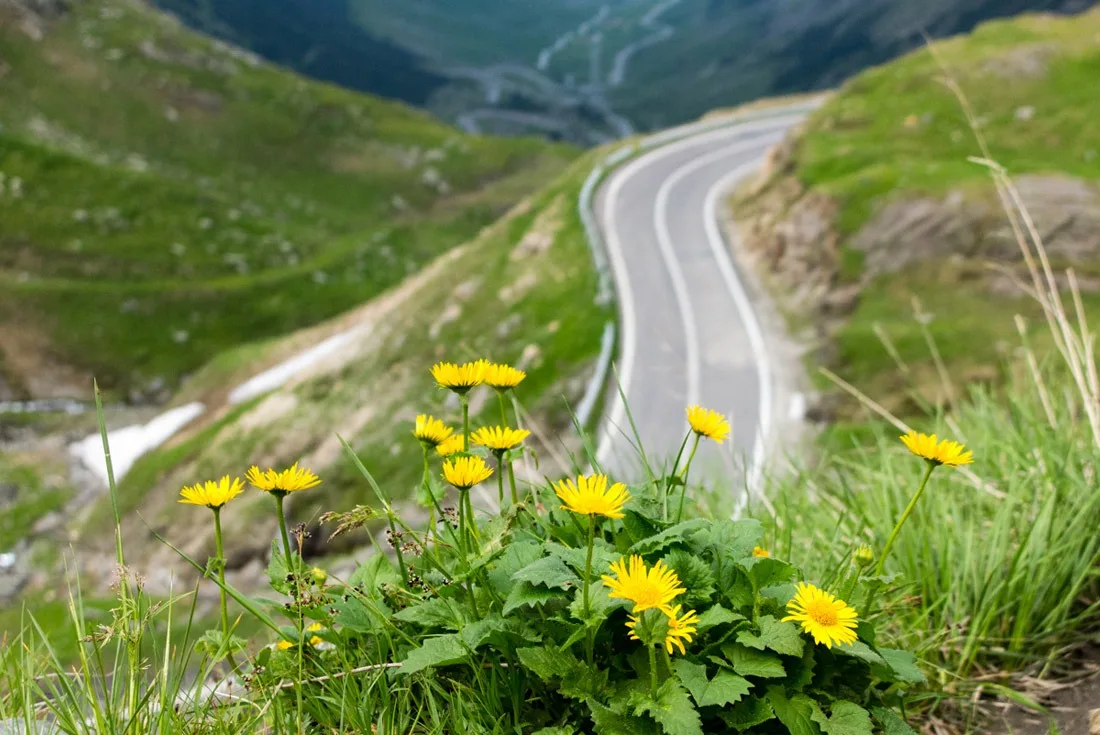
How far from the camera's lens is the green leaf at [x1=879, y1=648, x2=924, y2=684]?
2451 millimetres

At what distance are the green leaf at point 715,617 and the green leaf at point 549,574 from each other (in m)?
0.40

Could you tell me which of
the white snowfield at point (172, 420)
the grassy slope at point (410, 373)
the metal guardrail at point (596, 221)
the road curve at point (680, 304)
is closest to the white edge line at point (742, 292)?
the road curve at point (680, 304)

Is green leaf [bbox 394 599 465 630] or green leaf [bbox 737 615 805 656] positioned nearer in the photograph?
green leaf [bbox 737 615 805 656]

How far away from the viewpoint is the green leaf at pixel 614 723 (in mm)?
2299

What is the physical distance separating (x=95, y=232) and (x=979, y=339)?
283 feet

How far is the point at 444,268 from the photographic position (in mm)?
→ 43812

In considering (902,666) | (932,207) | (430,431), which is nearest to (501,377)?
(430,431)

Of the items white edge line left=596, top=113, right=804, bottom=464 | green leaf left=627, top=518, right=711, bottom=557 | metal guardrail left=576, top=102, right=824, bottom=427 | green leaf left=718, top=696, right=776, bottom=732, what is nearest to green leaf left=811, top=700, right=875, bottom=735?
green leaf left=718, top=696, right=776, bottom=732

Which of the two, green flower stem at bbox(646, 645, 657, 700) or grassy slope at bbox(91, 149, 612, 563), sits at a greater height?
green flower stem at bbox(646, 645, 657, 700)

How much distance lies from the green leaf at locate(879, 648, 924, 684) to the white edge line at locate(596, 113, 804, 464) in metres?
11.5

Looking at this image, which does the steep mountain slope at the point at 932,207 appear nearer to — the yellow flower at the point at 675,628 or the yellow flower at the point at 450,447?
the yellow flower at the point at 450,447

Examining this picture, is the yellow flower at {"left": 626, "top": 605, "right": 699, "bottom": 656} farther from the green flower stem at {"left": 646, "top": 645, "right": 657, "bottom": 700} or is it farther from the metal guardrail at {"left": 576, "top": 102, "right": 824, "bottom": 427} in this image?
the metal guardrail at {"left": 576, "top": 102, "right": 824, "bottom": 427}

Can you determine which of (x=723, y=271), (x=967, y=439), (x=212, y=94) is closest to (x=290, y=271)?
(x=212, y=94)

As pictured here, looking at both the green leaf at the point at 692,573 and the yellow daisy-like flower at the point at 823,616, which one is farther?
the green leaf at the point at 692,573
